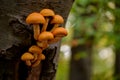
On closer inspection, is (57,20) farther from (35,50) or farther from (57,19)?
(35,50)

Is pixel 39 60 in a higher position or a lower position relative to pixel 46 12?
lower

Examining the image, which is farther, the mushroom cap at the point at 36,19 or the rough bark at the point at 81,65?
the rough bark at the point at 81,65

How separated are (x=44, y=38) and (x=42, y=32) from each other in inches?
2.7

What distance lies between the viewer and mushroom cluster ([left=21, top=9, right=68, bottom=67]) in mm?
1344

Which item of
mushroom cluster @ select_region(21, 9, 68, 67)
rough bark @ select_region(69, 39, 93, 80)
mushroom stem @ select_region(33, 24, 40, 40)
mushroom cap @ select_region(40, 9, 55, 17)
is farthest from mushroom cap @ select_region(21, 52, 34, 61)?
rough bark @ select_region(69, 39, 93, 80)

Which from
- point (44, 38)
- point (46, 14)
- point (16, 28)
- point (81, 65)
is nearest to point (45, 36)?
point (44, 38)

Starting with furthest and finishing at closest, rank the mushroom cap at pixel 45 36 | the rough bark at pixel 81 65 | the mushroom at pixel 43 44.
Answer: the rough bark at pixel 81 65, the mushroom at pixel 43 44, the mushroom cap at pixel 45 36

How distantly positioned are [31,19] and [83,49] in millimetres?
4717

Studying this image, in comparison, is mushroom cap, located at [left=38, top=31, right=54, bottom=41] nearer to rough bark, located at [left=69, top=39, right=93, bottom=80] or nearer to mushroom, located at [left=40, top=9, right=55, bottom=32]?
mushroom, located at [left=40, top=9, right=55, bottom=32]

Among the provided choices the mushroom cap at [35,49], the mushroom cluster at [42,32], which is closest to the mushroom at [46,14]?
the mushroom cluster at [42,32]

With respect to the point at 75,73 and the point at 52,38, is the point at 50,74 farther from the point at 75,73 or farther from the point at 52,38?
the point at 75,73

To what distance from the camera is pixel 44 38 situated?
133 cm

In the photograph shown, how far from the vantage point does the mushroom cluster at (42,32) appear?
4.41ft

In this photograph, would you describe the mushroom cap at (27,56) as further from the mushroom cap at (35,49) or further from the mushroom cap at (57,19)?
the mushroom cap at (57,19)
